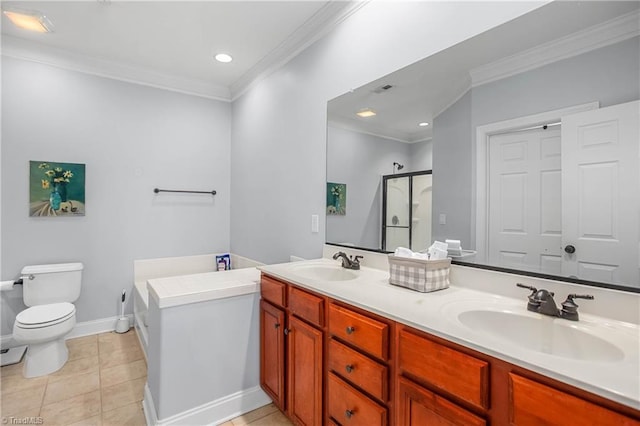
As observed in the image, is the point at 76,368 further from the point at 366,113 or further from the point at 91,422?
the point at 366,113

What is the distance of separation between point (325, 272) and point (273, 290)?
14.2 inches

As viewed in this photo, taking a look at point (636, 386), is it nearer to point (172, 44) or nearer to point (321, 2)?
point (321, 2)

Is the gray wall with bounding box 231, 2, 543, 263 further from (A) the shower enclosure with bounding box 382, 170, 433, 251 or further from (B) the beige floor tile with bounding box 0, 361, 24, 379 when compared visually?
(B) the beige floor tile with bounding box 0, 361, 24, 379

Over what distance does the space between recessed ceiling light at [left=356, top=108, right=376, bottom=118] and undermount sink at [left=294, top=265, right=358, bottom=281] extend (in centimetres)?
101

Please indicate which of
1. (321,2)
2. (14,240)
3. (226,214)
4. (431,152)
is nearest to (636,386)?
(431,152)

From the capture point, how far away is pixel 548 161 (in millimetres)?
1210

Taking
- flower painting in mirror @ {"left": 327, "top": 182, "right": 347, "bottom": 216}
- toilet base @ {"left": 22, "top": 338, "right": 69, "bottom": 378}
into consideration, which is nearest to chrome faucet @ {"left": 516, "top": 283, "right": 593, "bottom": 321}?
flower painting in mirror @ {"left": 327, "top": 182, "right": 347, "bottom": 216}

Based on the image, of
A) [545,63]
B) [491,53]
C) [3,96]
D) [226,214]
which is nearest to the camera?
[545,63]

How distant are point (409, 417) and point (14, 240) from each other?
137 inches

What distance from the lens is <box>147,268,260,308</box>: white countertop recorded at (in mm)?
1725

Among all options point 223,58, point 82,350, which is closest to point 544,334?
point 223,58

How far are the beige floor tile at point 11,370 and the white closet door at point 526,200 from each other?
3.44 meters

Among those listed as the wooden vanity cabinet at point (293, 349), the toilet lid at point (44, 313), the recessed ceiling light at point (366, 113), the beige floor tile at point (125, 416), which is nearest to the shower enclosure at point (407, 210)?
the recessed ceiling light at point (366, 113)

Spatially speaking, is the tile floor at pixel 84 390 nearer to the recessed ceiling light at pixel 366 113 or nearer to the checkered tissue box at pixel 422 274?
the checkered tissue box at pixel 422 274
